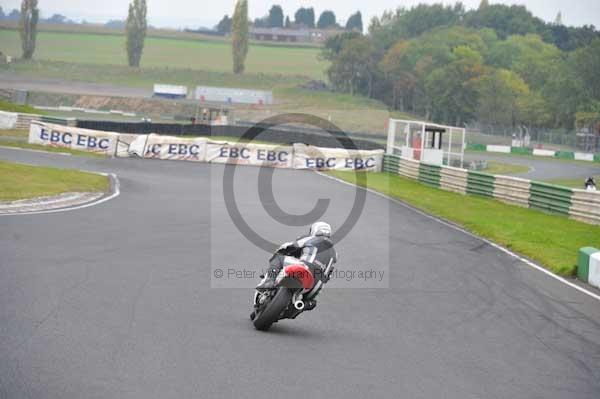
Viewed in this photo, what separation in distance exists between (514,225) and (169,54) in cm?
12593

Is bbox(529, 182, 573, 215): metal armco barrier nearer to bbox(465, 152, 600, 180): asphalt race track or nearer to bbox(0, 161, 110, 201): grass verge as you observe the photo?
bbox(0, 161, 110, 201): grass verge

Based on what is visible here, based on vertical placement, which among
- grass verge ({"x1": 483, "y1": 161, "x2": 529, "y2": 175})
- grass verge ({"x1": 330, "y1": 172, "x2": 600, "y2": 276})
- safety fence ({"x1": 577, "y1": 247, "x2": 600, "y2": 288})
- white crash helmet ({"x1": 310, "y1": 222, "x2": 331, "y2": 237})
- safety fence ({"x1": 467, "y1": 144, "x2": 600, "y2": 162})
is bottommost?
grass verge ({"x1": 483, "y1": 161, "x2": 529, "y2": 175})

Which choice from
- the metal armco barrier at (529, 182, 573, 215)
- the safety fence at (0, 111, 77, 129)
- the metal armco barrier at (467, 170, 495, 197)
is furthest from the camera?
the safety fence at (0, 111, 77, 129)

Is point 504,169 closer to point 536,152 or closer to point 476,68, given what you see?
point 536,152

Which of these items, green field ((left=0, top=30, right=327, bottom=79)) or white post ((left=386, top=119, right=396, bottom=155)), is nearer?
white post ((left=386, top=119, right=396, bottom=155))

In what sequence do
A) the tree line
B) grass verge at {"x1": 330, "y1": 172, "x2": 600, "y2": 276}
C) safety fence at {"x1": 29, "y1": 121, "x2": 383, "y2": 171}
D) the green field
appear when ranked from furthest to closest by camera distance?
the green field → the tree line → safety fence at {"x1": 29, "y1": 121, "x2": 383, "y2": 171} → grass verge at {"x1": 330, "y1": 172, "x2": 600, "y2": 276}

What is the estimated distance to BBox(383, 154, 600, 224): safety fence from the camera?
24.2 meters

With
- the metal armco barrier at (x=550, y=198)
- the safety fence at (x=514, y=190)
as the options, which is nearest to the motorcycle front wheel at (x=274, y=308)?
the safety fence at (x=514, y=190)

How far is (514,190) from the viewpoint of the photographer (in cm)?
2844

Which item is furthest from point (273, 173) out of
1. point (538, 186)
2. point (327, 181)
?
point (538, 186)

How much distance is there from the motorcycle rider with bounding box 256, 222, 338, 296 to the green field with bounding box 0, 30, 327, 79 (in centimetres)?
11615

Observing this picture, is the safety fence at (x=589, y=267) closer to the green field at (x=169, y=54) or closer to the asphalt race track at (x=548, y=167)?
the asphalt race track at (x=548, y=167)

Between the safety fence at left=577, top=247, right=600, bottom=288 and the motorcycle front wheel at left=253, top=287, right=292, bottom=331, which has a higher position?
the motorcycle front wheel at left=253, top=287, right=292, bottom=331

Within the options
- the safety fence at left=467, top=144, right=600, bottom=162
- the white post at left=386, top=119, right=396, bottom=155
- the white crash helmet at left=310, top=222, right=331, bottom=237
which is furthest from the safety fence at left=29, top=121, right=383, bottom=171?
the safety fence at left=467, top=144, right=600, bottom=162
